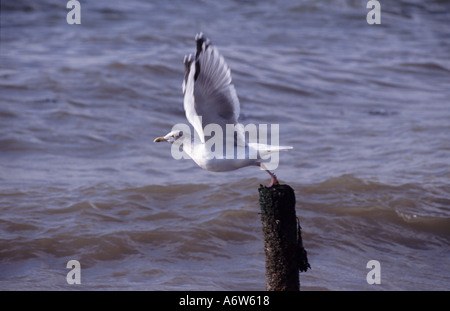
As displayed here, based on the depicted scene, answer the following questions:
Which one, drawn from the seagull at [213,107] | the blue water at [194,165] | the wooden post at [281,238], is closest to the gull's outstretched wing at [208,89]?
the seagull at [213,107]

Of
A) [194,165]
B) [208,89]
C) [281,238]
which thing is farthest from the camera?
[194,165]

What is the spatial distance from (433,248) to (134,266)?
2.62m

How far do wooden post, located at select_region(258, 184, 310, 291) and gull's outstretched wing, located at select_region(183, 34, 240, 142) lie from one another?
1.87ft

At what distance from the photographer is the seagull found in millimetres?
3760

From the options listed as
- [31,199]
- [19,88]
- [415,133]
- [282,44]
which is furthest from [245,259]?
[282,44]

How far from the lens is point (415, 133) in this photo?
8.71m

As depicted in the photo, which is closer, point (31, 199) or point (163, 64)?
point (31, 199)

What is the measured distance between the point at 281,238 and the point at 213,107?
870mm

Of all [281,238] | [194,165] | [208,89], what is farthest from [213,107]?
[194,165]

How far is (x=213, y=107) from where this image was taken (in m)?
3.94

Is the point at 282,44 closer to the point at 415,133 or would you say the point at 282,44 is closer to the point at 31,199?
the point at 415,133

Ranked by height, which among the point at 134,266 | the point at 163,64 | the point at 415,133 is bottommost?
the point at 134,266

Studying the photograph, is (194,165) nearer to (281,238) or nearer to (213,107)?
(213,107)
